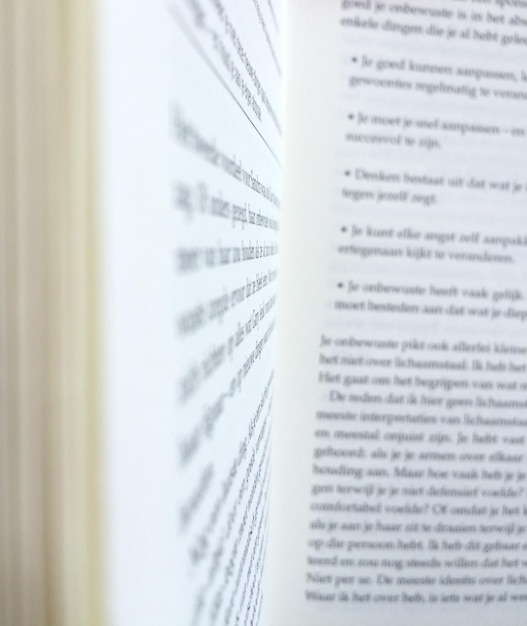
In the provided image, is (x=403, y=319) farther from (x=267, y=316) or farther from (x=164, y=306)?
(x=164, y=306)

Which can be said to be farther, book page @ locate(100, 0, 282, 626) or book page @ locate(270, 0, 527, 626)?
book page @ locate(270, 0, 527, 626)

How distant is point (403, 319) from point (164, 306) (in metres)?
0.33

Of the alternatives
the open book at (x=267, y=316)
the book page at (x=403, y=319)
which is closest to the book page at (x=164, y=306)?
the open book at (x=267, y=316)

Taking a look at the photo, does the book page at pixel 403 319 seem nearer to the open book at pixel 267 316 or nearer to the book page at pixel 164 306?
the open book at pixel 267 316

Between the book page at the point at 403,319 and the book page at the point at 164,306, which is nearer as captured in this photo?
the book page at the point at 164,306

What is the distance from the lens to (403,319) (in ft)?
1.50

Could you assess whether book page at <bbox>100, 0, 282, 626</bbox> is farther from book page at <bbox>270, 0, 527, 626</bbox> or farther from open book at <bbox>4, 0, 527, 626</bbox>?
book page at <bbox>270, 0, 527, 626</bbox>

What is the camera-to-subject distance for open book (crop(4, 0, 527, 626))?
0.15 m

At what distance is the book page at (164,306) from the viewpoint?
14cm

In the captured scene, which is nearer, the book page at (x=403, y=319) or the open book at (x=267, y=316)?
the open book at (x=267, y=316)

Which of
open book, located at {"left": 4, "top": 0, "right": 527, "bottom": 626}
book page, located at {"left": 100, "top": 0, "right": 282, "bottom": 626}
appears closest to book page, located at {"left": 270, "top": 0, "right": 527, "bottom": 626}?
open book, located at {"left": 4, "top": 0, "right": 527, "bottom": 626}

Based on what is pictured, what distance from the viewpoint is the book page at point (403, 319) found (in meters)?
0.44

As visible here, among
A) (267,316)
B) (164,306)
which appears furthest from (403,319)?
(164,306)

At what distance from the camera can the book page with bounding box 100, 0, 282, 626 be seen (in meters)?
0.14
